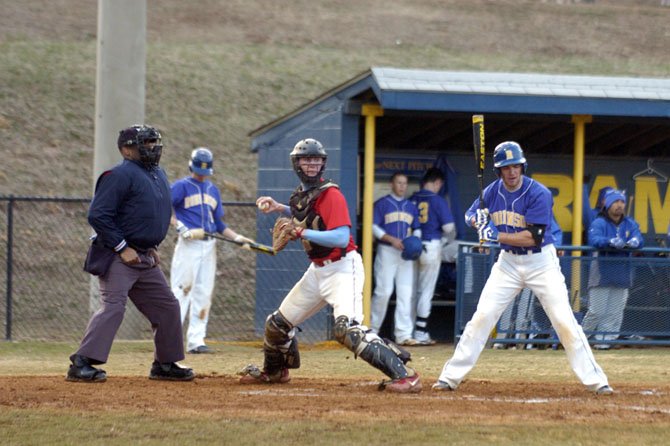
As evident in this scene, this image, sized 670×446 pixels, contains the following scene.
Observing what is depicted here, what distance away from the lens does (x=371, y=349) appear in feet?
28.0

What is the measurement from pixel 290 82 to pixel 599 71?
29.1 ft

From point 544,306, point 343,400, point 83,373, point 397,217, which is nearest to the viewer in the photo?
point 343,400

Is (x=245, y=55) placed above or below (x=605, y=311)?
above

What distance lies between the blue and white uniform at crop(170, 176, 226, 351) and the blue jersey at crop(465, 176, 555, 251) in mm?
4934

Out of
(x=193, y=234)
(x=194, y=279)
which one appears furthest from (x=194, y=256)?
(x=193, y=234)

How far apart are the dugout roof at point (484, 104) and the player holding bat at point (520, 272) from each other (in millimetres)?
4540

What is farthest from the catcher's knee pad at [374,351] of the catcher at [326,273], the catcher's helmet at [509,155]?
the catcher's helmet at [509,155]

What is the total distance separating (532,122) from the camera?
1527cm

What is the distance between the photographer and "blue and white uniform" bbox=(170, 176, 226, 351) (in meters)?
13.1

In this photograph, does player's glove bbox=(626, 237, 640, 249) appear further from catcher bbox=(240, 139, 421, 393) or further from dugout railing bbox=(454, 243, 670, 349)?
catcher bbox=(240, 139, 421, 393)

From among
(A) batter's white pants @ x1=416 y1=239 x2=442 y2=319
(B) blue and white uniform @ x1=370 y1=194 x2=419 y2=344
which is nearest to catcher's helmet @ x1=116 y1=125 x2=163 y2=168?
(B) blue and white uniform @ x1=370 y1=194 x2=419 y2=344

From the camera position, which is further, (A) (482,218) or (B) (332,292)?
(A) (482,218)

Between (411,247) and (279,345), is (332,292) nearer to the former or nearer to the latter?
(279,345)

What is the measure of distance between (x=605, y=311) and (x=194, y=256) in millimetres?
4609
